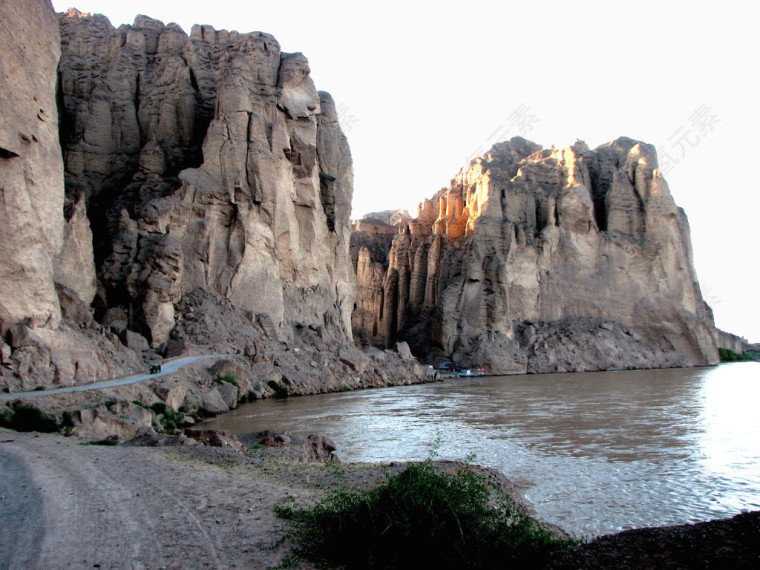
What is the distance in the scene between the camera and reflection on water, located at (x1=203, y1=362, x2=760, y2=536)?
11.2 m

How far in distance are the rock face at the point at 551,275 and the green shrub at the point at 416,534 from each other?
195ft

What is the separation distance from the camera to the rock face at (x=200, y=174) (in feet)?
125

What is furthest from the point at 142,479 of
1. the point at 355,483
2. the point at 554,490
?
the point at 554,490

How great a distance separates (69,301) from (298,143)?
2844cm

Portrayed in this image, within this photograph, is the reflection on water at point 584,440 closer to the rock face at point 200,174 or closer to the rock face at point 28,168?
the rock face at point 28,168

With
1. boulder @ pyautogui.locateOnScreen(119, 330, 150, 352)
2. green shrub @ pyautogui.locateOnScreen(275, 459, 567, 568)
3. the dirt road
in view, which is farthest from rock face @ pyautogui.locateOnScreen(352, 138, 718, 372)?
green shrub @ pyautogui.locateOnScreen(275, 459, 567, 568)

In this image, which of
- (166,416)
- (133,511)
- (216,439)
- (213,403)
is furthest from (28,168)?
(133,511)

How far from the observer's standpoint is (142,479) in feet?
32.4

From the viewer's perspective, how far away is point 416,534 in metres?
5.79

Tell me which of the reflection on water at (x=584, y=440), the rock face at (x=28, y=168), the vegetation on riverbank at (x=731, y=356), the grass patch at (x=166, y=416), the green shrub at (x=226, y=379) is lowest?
the reflection on water at (x=584, y=440)

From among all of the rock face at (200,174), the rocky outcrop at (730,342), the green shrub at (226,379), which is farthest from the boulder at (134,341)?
the rocky outcrop at (730,342)

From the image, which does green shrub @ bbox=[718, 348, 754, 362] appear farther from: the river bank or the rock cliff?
the river bank

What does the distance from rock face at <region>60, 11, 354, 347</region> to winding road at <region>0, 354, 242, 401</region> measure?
3.69 meters

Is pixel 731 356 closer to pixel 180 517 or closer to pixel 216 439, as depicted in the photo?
pixel 216 439
